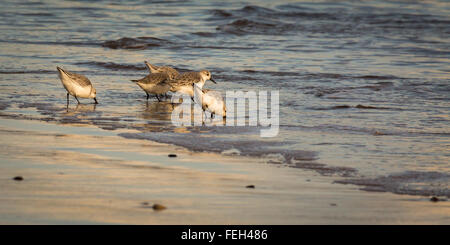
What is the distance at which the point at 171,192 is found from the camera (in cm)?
602

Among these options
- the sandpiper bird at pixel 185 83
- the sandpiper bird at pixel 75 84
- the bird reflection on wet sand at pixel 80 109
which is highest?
the sandpiper bird at pixel 75 84

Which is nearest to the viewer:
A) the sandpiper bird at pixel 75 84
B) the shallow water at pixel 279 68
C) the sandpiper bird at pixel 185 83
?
the shallow water at pixel 279 68

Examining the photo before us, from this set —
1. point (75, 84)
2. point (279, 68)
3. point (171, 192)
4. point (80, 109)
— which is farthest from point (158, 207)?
point (279, 68)

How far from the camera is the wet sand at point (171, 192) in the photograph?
5.42 meters

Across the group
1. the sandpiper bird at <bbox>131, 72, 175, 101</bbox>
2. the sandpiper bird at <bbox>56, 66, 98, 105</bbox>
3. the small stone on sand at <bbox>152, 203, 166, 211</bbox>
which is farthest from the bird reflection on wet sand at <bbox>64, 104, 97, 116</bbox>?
the small stone on sand at <bbox>152, 203, 166, 211</bbox>

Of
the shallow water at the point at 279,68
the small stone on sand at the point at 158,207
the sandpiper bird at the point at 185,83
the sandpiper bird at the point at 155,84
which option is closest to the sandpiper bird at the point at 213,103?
the shallow water at the point at 279,68

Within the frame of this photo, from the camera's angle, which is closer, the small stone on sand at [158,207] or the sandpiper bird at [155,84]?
the small stone on sand at [158,207]

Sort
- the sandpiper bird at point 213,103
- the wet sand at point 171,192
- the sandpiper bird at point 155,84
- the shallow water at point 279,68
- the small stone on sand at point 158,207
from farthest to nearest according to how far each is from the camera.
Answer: the sandpiper bird at point 155,84, the sandpiper bird at point 213,103, the shallow water at point 279,68, the small stone on sand at point 158,207, the wet sand at point 171,192

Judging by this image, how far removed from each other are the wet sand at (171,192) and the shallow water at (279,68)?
52 cm

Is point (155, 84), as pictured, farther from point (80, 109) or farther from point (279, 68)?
point (279, 68)

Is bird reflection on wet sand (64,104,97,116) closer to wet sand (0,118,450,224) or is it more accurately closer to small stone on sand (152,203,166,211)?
wet sand (0,118,450,224)

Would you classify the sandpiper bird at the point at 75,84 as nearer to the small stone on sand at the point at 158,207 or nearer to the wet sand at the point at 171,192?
the wet sand at the point at 171,192

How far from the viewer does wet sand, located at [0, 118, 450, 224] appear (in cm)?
542

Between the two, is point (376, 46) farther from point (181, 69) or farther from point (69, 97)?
point (69, 97)
